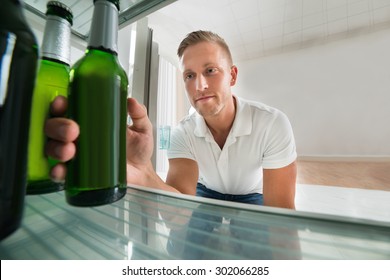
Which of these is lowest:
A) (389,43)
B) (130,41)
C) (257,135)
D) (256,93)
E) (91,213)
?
(91,213)

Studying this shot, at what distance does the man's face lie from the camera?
80 centimetres

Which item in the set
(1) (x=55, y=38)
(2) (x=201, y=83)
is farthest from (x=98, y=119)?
(2) (x=201, y=83)

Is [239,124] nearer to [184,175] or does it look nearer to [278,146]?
[278,146]

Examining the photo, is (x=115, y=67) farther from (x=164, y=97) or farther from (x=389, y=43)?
(x=389, y=43)

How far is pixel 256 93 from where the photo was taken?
146 inches

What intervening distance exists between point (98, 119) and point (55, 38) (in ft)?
0.46

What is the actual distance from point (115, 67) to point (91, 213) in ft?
0.66

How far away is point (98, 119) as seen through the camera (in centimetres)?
21

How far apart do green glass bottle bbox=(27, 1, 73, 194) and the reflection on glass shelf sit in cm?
5

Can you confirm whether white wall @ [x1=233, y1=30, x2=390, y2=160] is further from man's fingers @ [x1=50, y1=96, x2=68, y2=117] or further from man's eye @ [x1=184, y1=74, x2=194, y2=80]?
man's fingers @ [x1=50, y1=96, x2=68, y2=117]

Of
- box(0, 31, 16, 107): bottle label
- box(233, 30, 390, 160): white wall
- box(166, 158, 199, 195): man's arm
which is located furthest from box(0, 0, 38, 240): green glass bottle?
box(233, 30, 390, 160): white wall

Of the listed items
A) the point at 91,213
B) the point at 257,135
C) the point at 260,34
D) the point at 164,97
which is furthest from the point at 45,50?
the point at 260,34

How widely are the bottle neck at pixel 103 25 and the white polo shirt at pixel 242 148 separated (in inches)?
24.7

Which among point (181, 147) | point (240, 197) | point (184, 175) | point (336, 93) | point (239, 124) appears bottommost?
point (240, 197)
